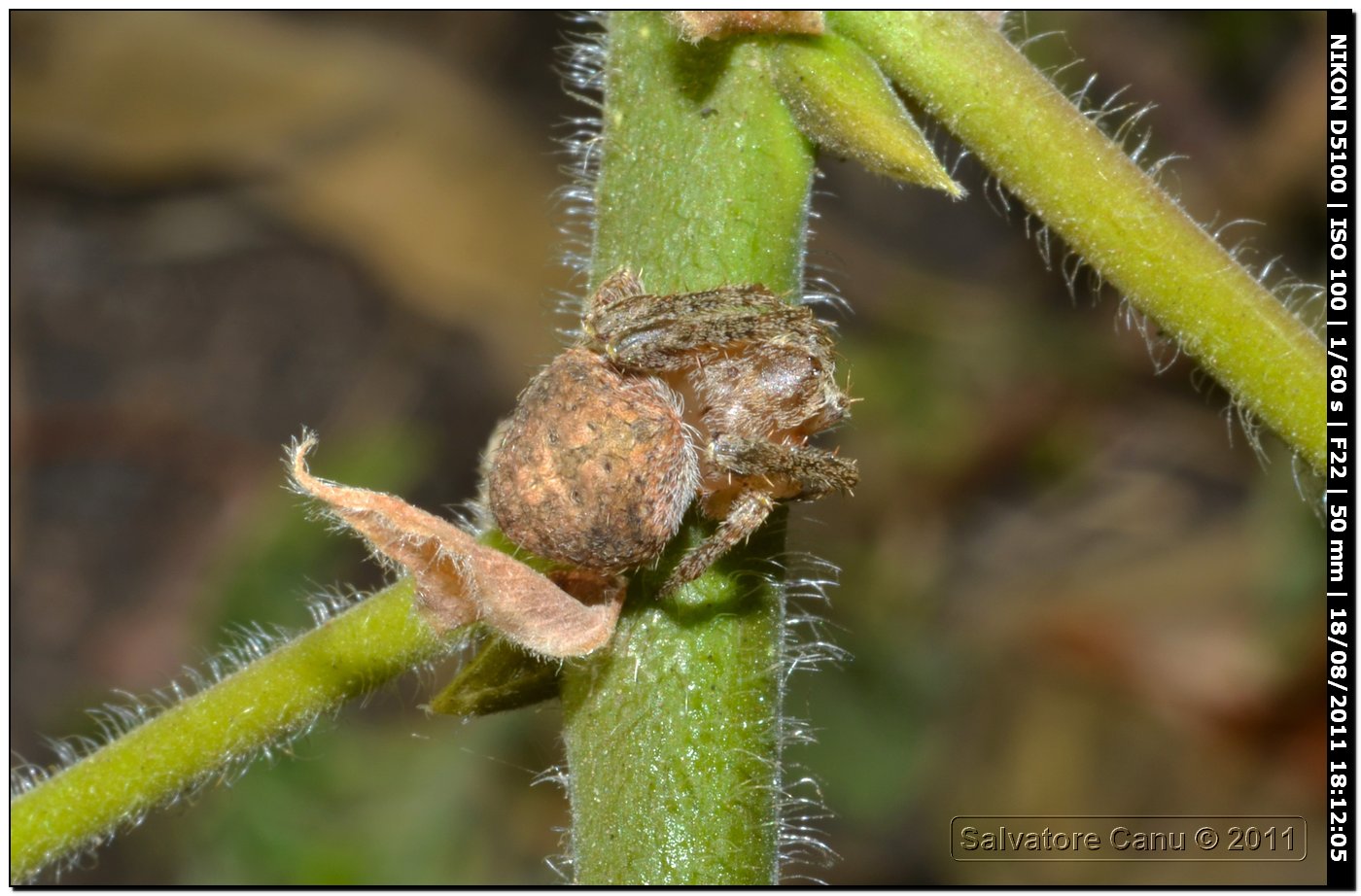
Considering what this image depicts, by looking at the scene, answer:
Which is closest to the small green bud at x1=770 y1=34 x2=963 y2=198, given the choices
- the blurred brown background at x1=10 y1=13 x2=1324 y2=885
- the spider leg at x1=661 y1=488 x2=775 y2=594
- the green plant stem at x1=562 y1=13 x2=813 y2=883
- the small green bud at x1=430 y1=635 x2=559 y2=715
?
the green plant stem at x1=562 y1=13 x2=813 y2=883

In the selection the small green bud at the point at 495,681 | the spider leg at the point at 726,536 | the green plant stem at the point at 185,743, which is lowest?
the green plant stem at the point at 185,743

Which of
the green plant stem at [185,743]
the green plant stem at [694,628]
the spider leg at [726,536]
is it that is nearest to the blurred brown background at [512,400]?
the green plant stem at [185,743]

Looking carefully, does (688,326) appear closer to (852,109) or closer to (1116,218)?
(852,109)

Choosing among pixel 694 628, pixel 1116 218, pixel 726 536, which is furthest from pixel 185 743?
pixel 1116 218

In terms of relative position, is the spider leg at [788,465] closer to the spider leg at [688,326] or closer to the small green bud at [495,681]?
the spider leg at [688,326]

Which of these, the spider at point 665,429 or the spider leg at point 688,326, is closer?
the spider at point 665,429
